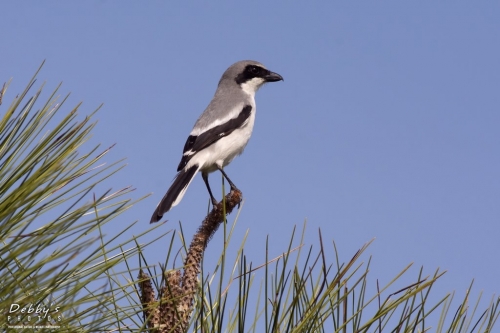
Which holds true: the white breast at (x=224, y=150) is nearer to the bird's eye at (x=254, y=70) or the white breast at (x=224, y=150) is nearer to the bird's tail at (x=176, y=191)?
the bird's tail at (x=176, y=191)

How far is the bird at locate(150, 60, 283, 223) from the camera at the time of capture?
5469mm

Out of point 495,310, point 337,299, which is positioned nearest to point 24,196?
point 337,299

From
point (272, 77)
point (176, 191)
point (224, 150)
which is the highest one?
point (272, 77)

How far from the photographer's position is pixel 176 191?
480 centimetres

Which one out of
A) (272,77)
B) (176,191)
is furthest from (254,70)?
(176,191)

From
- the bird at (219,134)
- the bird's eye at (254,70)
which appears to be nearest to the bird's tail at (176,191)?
the bird at (219,134)

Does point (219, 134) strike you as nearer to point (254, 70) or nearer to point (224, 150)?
point (224, 150)

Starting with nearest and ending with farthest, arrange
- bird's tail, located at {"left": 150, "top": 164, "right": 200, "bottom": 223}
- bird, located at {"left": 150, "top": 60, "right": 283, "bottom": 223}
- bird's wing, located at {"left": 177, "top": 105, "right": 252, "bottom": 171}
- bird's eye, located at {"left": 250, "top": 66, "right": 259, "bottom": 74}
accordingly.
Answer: bird's tail, located at {"left": 150, "top": 164, "right": 200, "bottom": 223} < bird, located at {"left": 150, "top": 60, "right": 283, "bottom": 223} < bird's wing, located at {"left": 177, "top": 105, "right": 252, "bottom": 171} < bird's eye, located at {"left": 250, "top": 66, "right": 259, "bottom": 74}

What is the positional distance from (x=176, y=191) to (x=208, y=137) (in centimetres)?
105

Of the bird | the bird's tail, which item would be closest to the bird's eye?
the bird

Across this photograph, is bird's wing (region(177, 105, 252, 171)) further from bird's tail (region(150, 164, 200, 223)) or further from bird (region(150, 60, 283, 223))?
bird's tail (region(150, 164, 200, 223))

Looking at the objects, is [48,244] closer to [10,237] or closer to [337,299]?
[10,237]

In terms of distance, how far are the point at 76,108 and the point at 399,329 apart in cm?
110

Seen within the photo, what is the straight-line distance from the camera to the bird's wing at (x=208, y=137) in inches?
219
